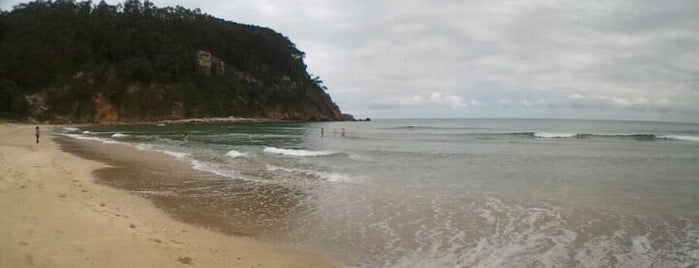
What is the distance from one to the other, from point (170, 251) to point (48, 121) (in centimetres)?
7953

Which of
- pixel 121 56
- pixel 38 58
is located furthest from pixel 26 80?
pixel 121 56

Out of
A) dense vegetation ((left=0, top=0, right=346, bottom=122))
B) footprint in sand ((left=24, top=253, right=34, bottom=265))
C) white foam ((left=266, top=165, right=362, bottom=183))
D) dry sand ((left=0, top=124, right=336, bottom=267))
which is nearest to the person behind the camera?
footprint in sand ((left=24, top=253, right=34, bottom=265))

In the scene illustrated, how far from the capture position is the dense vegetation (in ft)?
252

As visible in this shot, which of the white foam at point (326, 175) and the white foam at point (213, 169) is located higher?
the white foam at point (213, 169)

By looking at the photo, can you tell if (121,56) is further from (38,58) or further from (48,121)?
(48,121)

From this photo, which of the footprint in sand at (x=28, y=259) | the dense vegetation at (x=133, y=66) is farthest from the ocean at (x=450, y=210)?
the dense vegetation at (x=133, y=66)

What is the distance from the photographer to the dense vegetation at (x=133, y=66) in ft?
252

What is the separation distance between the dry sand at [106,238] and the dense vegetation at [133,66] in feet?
239

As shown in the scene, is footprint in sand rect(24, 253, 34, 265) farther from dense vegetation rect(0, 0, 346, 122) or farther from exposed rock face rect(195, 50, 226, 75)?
exposed rock face rect(195, 50, 226, 75)

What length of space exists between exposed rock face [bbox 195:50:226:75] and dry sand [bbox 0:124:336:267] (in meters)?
90.0

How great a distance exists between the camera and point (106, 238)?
269 inches

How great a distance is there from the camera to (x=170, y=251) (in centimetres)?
664

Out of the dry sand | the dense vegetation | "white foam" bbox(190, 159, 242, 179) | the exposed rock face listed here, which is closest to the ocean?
"white foam" bbox(190, 159, 242, 179)

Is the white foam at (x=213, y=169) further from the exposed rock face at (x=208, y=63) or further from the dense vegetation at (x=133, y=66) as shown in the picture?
the exposed rock face at (x=208, y=63)
